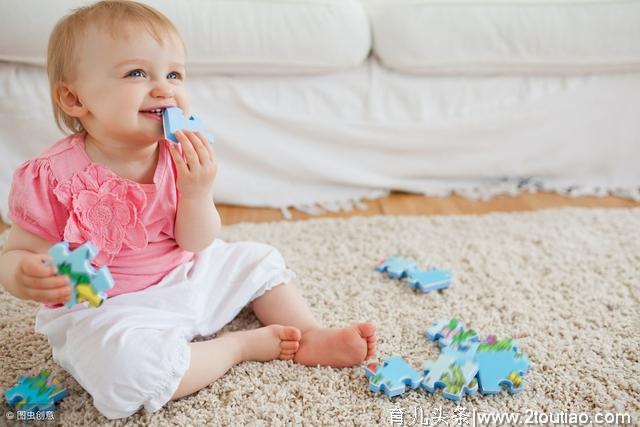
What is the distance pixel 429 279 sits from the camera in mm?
1227

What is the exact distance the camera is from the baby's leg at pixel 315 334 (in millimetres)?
983

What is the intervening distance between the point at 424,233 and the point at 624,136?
0.67 meters

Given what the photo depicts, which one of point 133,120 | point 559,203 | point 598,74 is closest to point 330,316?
point 133,120

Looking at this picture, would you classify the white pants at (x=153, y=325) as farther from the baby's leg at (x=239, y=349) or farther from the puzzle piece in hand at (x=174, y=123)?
the puzzle piece in hand at (x=174, y=123)

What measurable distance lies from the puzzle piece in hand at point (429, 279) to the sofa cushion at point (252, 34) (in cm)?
57

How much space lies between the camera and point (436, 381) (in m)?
0.95

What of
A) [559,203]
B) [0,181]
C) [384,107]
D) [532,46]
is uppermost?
[532,46]

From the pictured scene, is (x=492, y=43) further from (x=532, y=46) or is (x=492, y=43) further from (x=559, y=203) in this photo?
(x=559, y=203)

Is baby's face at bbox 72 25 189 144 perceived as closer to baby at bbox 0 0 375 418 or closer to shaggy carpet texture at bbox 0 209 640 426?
baby at bbox 0 0 375 418

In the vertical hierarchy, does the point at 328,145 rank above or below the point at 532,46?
below

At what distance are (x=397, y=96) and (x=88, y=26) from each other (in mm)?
874

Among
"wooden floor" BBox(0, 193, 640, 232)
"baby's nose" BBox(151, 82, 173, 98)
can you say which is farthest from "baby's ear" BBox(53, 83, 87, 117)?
"wooden floor" BBox(0, 193, 640, 232)

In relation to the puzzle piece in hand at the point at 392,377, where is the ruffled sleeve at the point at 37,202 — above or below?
above

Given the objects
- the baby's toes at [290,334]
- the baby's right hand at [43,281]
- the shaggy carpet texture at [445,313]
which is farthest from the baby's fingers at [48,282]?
the baby's toes at [290,334]
